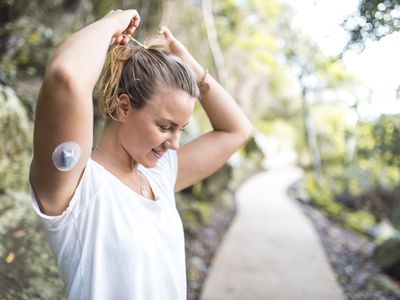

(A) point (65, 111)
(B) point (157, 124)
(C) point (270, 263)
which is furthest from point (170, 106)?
(C) point (270, 263)

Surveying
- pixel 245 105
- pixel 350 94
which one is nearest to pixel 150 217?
pixel 350 94

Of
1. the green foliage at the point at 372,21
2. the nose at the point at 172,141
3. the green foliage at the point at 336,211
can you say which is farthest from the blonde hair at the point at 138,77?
the green foliage at the point at 336,211

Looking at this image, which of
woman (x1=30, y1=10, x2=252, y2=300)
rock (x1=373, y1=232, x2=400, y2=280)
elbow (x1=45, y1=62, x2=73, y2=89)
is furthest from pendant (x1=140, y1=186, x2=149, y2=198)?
rock (x1=373, y1=232, x2=400, y2=280)

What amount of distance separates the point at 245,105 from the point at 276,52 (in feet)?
18.0

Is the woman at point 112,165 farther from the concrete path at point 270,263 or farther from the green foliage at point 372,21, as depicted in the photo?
the concrete path at point 270,263

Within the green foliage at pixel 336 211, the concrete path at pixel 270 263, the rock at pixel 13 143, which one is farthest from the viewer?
the green foliage at pixel 336 211

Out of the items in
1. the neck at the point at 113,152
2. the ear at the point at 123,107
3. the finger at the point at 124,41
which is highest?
the finger at the point at 124,41

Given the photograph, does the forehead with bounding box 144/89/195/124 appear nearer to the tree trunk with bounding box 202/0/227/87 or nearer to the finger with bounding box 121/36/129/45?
the finger with bounding box 121/36/129/45

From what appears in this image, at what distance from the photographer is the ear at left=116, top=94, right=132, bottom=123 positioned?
115 centimetres

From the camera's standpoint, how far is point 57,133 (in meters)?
0.89

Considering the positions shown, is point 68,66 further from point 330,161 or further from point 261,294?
point 330,161

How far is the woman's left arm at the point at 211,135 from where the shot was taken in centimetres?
153

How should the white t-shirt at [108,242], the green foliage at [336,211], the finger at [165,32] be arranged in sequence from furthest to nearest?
the green foliage at [336,211], the finger at [165,32], the white t-shirt at [108,242]

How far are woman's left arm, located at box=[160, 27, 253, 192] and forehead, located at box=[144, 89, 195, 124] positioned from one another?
38 centimetres
